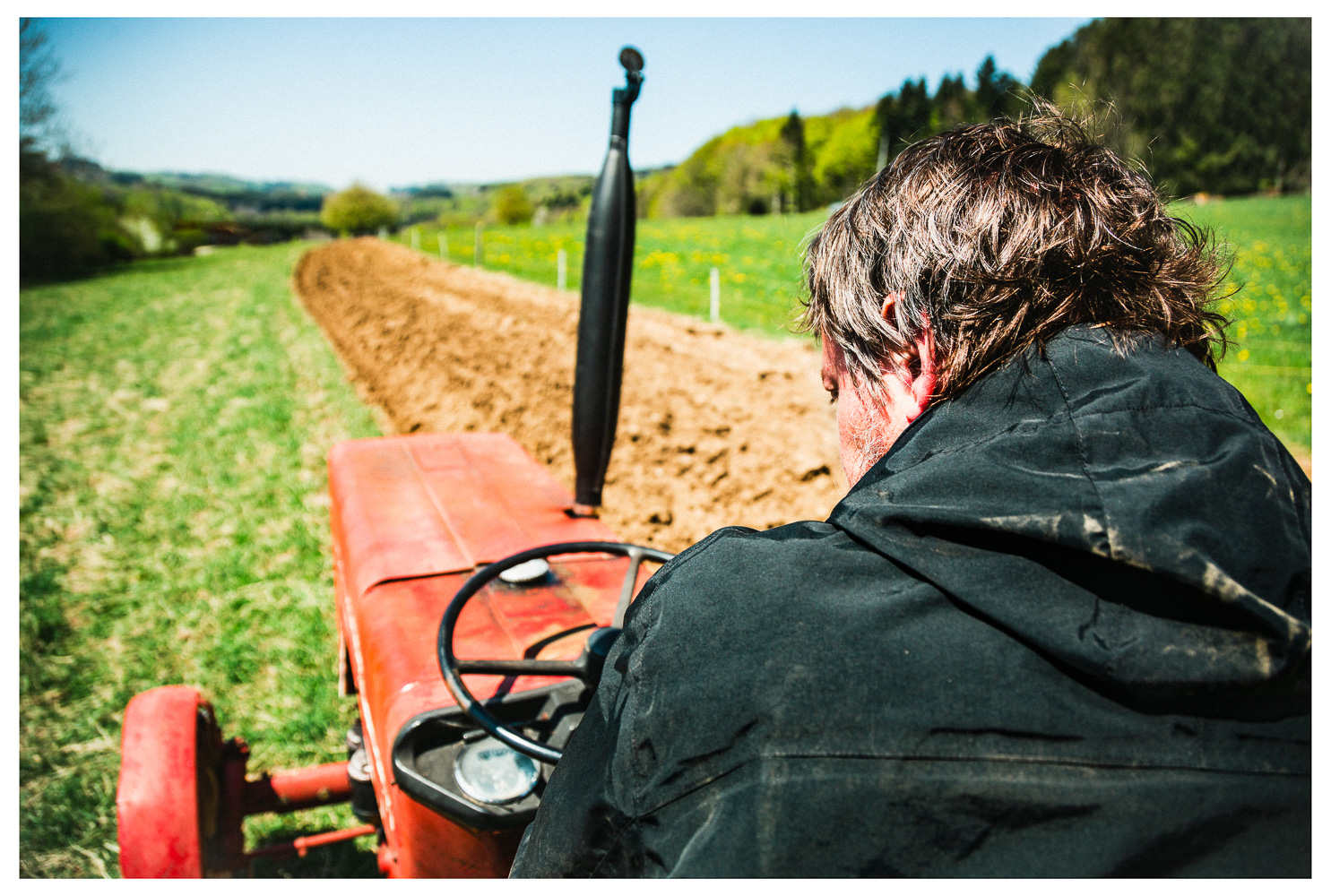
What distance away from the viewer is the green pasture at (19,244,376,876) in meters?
2.56

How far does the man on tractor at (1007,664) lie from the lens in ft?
1.99

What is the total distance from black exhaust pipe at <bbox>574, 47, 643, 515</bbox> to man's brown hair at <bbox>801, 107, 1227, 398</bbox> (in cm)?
104

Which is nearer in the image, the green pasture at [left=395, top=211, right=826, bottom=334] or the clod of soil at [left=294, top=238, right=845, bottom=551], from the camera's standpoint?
the clod of soil at [left=294, top=238, right=845, bottom=551]

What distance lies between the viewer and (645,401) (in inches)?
259

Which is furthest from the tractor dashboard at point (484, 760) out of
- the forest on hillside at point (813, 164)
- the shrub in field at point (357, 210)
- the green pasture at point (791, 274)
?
the shrub in field at point (357, 210)

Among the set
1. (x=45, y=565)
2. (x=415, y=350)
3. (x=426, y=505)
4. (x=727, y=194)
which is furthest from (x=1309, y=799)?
(x=727, y=194)

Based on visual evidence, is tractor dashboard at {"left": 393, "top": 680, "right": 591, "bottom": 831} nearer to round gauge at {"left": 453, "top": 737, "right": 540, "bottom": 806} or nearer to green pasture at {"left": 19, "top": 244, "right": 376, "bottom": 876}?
round gauge at {"left": 453, "top": 737, "right": 540, "bottom": 806}

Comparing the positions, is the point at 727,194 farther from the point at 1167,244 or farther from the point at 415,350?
the point at 1167,244

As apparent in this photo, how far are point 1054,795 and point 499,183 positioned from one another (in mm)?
71272

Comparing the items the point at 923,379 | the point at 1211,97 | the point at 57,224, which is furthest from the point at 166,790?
the point at 1211,97

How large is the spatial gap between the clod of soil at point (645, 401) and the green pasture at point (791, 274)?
1149 mm

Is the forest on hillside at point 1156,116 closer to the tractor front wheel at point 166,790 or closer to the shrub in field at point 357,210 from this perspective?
the shrub in field at point 357,210

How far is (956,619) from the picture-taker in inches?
25.9

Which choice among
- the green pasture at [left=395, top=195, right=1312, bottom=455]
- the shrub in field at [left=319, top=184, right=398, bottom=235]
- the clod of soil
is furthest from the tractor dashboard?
the shrub in field at [left=319, top=184, right=398, bottom=235]
